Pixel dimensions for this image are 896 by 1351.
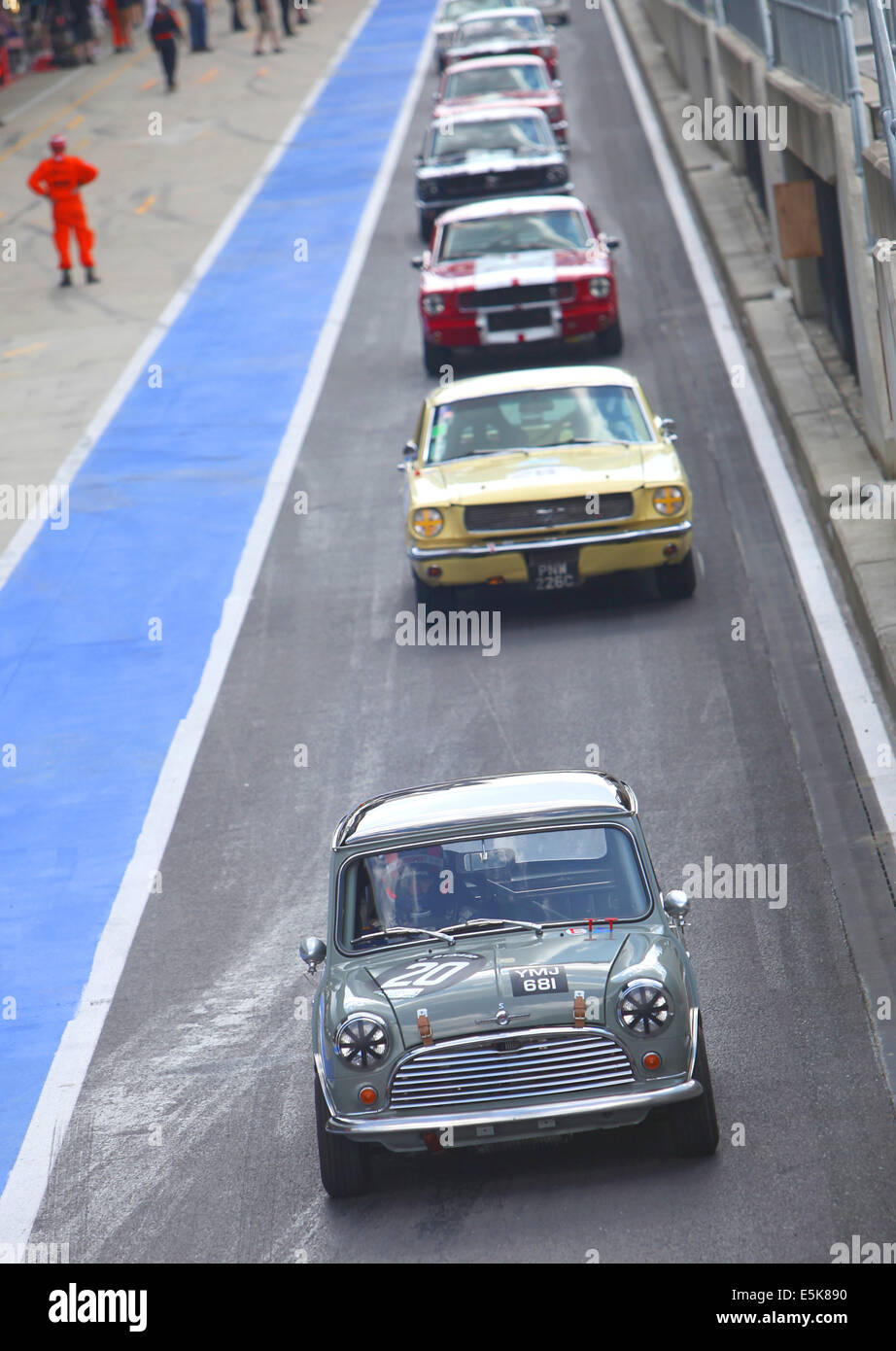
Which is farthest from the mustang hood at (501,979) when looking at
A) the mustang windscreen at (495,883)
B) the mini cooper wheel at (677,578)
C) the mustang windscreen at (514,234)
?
the mustang windscreen at (514,234)

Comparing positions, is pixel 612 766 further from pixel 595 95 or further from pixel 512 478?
pixel 595 95

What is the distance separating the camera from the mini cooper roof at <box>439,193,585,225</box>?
21.8 meters

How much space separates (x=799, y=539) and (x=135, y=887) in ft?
20.8

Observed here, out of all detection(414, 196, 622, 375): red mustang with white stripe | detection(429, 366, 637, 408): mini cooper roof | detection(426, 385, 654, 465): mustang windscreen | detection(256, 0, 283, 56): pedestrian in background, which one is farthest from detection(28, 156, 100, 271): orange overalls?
detection(256, 0, 283, 56): pedestrian in background

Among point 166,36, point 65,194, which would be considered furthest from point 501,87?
point 166,36

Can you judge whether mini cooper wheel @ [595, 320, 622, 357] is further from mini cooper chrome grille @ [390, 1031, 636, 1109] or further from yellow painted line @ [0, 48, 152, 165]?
yellow painted line @ [0, 48, 152, 165]

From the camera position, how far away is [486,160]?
87.5 ft

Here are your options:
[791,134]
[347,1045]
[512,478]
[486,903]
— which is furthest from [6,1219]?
[791,134]

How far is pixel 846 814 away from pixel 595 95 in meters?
Answer: 28.8

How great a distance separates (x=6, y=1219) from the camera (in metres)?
7.96

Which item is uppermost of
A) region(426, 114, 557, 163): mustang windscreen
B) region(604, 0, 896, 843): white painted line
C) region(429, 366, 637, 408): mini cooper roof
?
region(426, 114, 557, 163): mustang windscreen

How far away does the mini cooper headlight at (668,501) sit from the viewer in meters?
13.9

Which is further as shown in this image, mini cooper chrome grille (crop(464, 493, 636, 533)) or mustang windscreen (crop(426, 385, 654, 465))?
mustang windscreen (crop(426, 385, 654, 465))
